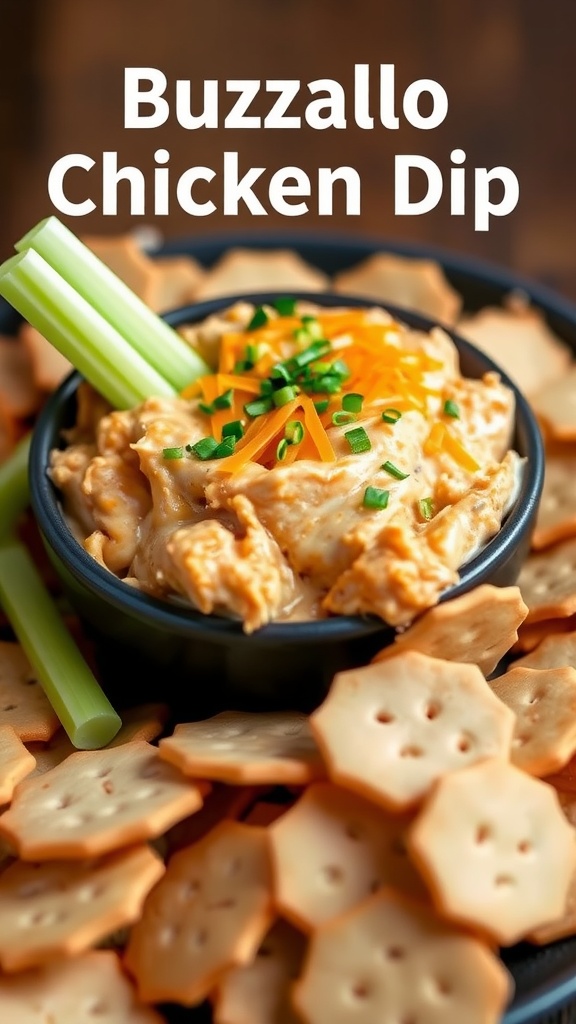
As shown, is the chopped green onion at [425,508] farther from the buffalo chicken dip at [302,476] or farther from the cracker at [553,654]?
the cracker at [553,654]

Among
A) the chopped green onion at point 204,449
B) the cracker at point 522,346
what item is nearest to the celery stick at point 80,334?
the chopped green onion at point 204,449

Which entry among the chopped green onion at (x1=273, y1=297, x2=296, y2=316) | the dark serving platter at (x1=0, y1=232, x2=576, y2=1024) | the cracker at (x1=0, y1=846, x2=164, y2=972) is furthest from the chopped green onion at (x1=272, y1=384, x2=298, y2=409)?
the dark serving platter at (x1=0, y1=232, x2=576, y2=1024)

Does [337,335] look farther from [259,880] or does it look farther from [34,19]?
[34,19]

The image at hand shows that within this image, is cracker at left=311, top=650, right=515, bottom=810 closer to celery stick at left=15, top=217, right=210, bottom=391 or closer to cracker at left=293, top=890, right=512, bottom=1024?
cracker at left=293, top=890, right=512, bottom=1024

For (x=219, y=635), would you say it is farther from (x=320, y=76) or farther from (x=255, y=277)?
(x=320, y=76)

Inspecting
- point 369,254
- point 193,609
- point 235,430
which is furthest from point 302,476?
point 369,254
